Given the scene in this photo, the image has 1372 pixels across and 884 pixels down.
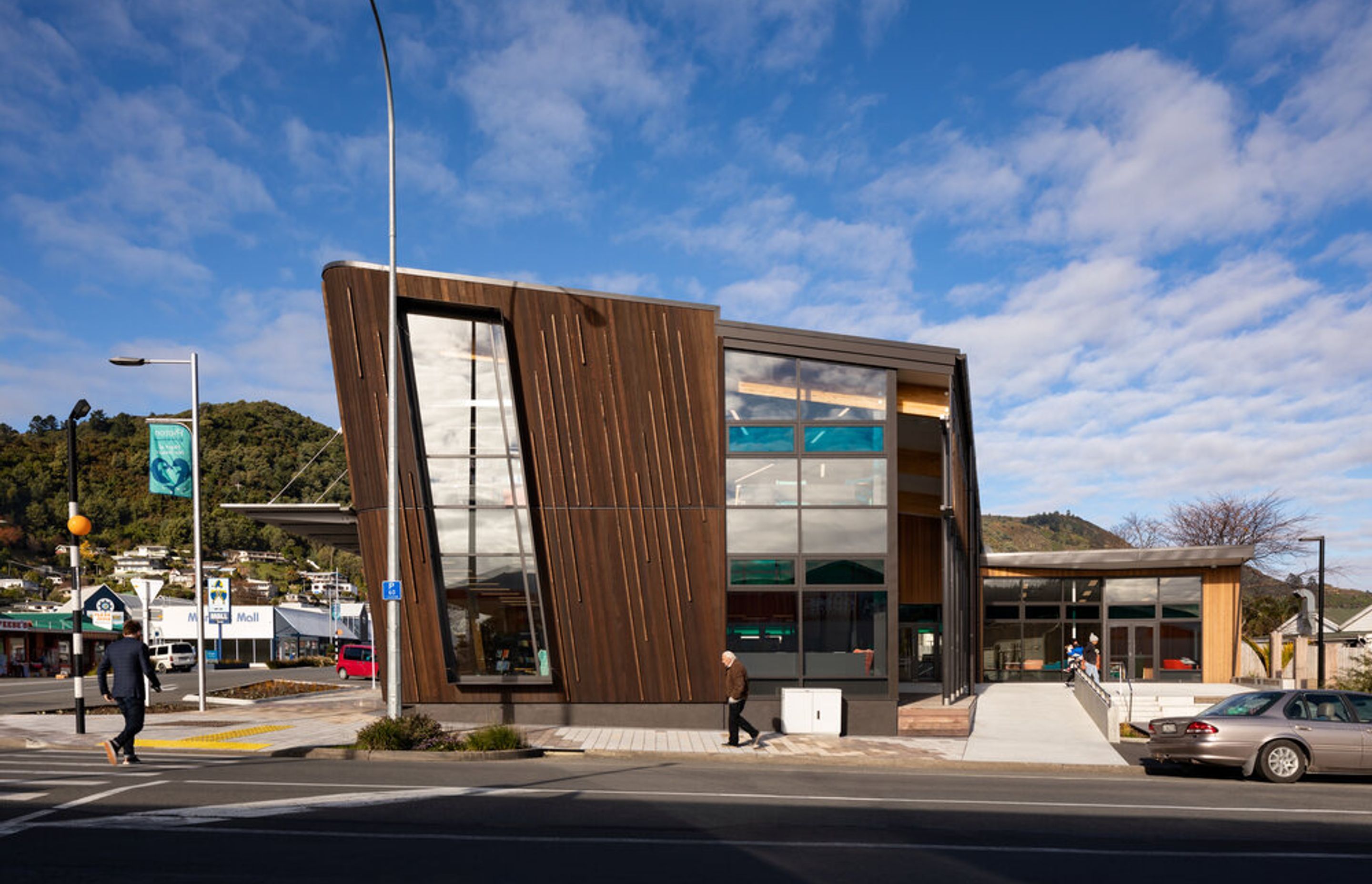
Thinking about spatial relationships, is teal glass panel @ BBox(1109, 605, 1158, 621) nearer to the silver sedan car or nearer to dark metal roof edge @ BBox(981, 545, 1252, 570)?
dark metal roof edge @ BBox(981, 545, 1252, 570)

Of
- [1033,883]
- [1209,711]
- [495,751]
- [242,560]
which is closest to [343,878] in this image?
[1033,883]

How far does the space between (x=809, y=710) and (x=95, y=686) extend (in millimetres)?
25919

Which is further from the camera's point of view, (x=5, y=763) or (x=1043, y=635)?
(x=1043, y=635)

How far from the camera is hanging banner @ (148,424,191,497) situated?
25.3 metres

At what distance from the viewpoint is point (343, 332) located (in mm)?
21359

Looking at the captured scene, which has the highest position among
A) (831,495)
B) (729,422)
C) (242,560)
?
(729,422)

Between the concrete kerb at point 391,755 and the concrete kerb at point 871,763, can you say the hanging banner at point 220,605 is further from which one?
the concrete kerb at point 871,763

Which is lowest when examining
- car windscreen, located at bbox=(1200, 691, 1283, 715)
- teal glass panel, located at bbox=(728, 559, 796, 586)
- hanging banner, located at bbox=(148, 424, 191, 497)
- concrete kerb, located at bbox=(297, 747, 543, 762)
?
concrete kerb, located at bbox=(297, 747, 543, 762)

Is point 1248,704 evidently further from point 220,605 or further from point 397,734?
point 220,605

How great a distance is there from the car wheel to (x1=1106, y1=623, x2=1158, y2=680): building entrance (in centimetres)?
2133

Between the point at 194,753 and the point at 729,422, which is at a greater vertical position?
the point at 729,422

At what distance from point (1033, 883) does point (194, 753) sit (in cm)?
1305

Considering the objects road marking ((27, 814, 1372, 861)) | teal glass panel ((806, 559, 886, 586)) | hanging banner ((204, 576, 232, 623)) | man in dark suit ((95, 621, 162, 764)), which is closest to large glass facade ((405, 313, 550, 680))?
teal glass panel ((806, 559, 886, 586))

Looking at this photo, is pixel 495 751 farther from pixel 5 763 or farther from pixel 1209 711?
pixel 1209 711
